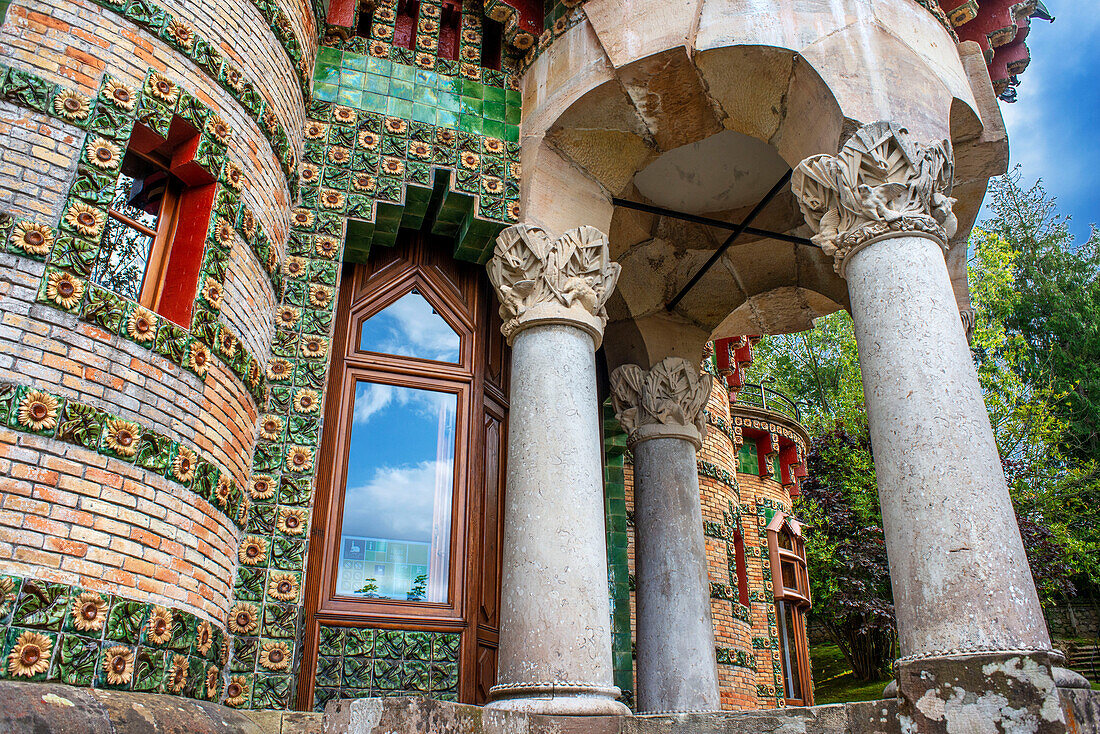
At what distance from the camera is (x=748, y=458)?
653 inches

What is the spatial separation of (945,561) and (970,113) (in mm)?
4638

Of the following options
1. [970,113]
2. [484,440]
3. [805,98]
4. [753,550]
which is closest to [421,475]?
[484,440]

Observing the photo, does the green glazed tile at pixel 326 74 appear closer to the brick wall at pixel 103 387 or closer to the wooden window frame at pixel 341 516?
the brick wall at pixel 103 387

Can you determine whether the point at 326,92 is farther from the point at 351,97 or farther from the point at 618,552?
the point at 618,552

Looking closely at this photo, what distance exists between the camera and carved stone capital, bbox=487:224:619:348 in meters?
7.07

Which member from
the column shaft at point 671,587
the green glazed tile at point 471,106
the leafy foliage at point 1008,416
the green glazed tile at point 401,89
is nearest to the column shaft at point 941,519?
the column shaft at point 671,587

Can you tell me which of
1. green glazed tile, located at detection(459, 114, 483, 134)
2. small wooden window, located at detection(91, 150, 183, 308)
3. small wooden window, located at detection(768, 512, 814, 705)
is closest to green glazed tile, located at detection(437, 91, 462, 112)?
green glazed tile, located at detection(459, 114, 483, 134)

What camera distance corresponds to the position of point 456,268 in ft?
27.8

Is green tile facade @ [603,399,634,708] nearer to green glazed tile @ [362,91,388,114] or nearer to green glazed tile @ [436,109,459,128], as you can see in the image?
green glazed tile @ [436,109,459,128]

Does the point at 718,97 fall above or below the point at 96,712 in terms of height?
above

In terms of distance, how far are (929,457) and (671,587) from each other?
158 inches

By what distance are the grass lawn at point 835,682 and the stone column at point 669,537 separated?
14015 mm

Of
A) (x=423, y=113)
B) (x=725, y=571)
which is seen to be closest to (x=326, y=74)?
(x=423, y=113)

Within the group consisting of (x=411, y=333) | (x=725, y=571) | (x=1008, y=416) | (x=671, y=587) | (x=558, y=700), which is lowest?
(x=558, y=700)
